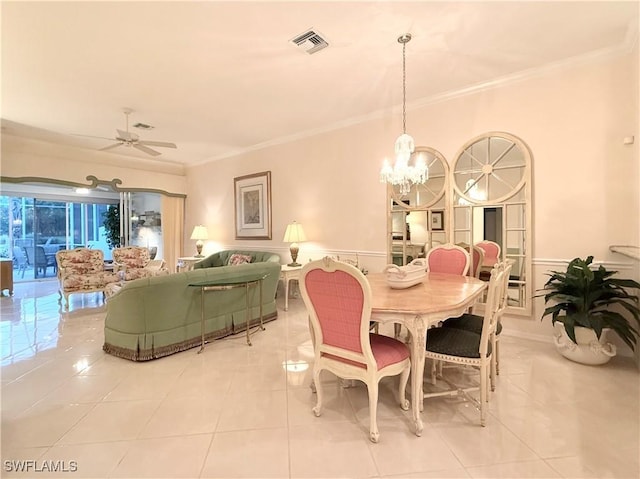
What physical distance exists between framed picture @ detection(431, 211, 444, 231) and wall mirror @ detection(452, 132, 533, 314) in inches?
5.9

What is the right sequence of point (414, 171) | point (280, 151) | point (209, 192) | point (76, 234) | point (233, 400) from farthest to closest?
1. point (76, 234)
2. point (209, 192)
3. point (280, 151)
4. point (414, 171)
5. point (233, 400)

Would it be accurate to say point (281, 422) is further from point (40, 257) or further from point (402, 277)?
point (40, 257)

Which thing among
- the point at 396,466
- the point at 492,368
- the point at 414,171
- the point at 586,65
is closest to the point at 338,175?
the point at 414,171

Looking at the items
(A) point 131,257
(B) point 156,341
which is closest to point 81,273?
(A) point 131,257

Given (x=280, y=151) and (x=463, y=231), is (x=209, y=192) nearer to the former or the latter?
(x=280, y=151)

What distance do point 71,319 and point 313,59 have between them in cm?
457

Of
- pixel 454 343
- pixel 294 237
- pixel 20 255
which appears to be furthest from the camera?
pixel 20 255

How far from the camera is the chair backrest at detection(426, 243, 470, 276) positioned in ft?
10.1

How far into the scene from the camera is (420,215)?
12.8ft

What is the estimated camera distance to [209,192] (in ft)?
22.2

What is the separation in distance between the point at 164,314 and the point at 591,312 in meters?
3.84

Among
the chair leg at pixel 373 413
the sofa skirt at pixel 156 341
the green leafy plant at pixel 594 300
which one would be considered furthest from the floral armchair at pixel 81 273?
the green leafy plant at pixel 594 300

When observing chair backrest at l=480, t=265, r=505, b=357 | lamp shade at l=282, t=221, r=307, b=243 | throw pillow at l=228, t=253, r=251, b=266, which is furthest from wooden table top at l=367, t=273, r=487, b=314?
throw pillow at l=228, t=253, r=251, b=266

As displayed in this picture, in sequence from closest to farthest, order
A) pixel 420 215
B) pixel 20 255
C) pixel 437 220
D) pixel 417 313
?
pixel 417 313 → pixel 437 220 → pixel 420 215 → pixel 20 255
